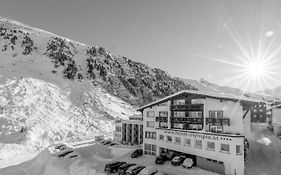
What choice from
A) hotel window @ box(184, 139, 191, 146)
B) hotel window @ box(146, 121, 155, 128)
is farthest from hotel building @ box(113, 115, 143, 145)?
hotel window @ box(184, 139, 191, 146)

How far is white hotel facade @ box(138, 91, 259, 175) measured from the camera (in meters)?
29.6

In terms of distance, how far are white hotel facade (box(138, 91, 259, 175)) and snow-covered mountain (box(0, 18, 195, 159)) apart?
3489cm

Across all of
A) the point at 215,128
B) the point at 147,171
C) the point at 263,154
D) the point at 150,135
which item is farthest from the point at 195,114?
the point at 263,154

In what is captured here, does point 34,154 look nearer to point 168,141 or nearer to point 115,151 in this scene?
point 115,151

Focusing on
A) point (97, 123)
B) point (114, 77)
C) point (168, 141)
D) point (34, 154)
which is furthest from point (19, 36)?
point (168, 141)

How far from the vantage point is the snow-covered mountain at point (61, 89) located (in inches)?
2437

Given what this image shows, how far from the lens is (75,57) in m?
120

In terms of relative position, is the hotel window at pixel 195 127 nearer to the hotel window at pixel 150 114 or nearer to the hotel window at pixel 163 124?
A: the hotel window at pixel 163 124

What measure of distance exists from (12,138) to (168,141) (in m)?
43.2

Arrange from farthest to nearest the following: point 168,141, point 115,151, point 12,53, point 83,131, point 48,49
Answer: point 48,49
point 12,53
point 83,131
point 115,151
point 168,141

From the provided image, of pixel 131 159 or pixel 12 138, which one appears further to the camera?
pixel 12 138

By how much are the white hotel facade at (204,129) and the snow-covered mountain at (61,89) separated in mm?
34891

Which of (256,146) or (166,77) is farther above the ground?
(166,77)

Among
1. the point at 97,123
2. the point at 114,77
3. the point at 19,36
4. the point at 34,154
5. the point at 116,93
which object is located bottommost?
the point at 34,154
